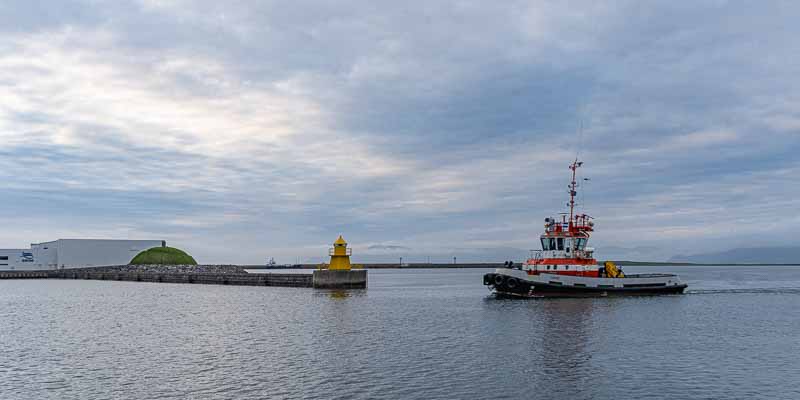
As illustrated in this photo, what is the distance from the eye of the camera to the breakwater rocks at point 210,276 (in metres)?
80.8

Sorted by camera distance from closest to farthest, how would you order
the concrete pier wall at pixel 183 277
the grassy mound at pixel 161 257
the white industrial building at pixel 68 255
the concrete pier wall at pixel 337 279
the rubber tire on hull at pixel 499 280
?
the rubber tire on hull at pixel 499 280, the concrete pier wall at pixel 337 279, the concrete pier wall at pixel 183 277, the white industrial building at pixel 68 255, the grassy mound at pixel 161 257

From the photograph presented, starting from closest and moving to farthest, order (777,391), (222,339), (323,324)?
(777,391), (222,339), (323,324)

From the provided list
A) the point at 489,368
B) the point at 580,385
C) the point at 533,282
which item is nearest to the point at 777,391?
the point at 580,385

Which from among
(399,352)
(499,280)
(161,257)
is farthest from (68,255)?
(399,352)

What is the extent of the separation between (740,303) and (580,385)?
52.2 meters

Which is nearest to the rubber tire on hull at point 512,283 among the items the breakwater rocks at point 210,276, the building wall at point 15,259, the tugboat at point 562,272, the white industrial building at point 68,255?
the tugboat at point 562,272

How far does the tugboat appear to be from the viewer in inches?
2611

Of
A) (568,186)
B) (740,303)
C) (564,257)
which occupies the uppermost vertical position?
(568,186)

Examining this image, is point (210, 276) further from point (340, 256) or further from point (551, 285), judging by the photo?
point (551, 285)

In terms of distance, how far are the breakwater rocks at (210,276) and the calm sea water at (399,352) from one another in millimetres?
22375

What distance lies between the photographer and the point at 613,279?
228ft

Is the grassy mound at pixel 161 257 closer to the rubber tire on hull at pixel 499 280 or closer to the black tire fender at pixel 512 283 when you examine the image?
the rubber tire on hull at pixel 499 280

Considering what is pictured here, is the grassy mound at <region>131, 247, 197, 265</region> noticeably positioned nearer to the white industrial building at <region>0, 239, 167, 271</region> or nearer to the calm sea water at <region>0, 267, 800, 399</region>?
the white industrial building at <region>0, 239, 167, 271</region>

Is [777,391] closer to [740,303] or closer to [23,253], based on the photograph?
[740,303]
